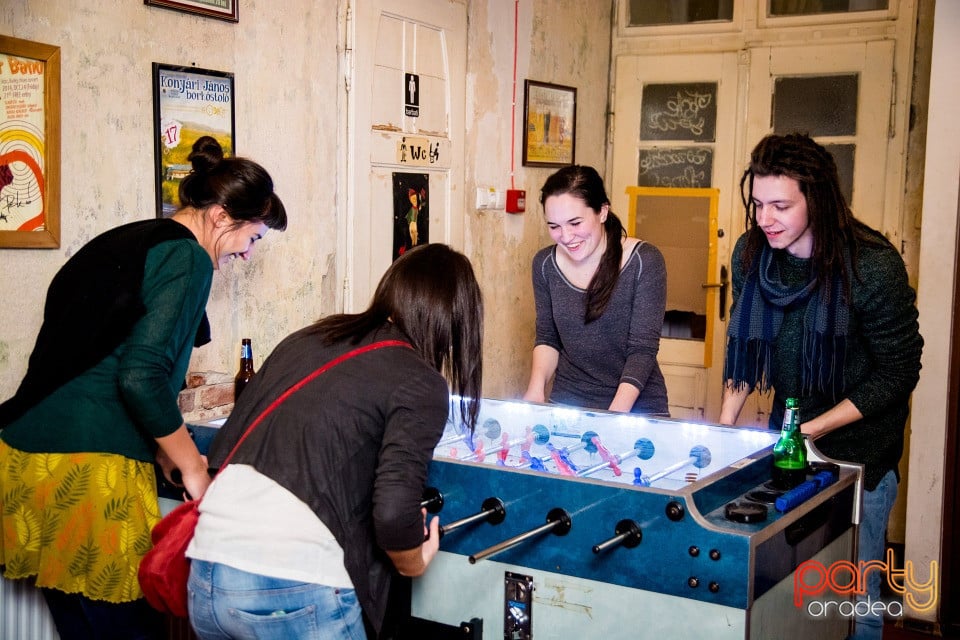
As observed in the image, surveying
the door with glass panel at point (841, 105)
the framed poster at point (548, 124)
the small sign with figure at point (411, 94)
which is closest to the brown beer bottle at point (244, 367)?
the small sign with figure at point (411, 94)

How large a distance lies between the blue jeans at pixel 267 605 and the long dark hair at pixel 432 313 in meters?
0.47

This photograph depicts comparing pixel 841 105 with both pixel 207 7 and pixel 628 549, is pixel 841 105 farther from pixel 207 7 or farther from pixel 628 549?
pixel 628 549

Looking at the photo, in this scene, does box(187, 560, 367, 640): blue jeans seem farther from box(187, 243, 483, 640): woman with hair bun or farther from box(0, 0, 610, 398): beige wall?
box(0, 0, 610, 398): beige wall

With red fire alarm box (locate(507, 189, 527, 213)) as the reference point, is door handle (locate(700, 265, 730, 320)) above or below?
below

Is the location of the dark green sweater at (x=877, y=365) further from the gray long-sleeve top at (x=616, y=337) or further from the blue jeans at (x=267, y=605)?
the blue jeans at (x=267, y=605)

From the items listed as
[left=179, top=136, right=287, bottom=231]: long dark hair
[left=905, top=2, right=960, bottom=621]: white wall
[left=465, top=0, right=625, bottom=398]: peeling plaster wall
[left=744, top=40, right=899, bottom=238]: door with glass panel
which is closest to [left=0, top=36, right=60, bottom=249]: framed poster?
[left=179, top=136, right=287, bottom=231]: long dark hair

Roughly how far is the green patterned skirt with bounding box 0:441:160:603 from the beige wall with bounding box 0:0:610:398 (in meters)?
0.47

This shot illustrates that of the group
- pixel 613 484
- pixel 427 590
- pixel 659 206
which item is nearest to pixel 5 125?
pixel 427 590

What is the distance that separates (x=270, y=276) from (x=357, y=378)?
1.71 metres

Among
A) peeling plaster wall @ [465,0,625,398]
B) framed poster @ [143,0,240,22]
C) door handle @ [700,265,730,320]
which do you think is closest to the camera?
framed poster @ [143,0,240,22]

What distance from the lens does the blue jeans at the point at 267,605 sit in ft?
5.92

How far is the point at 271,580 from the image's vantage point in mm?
1800

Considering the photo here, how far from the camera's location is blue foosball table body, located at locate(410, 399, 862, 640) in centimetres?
198

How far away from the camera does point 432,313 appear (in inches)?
76.7
